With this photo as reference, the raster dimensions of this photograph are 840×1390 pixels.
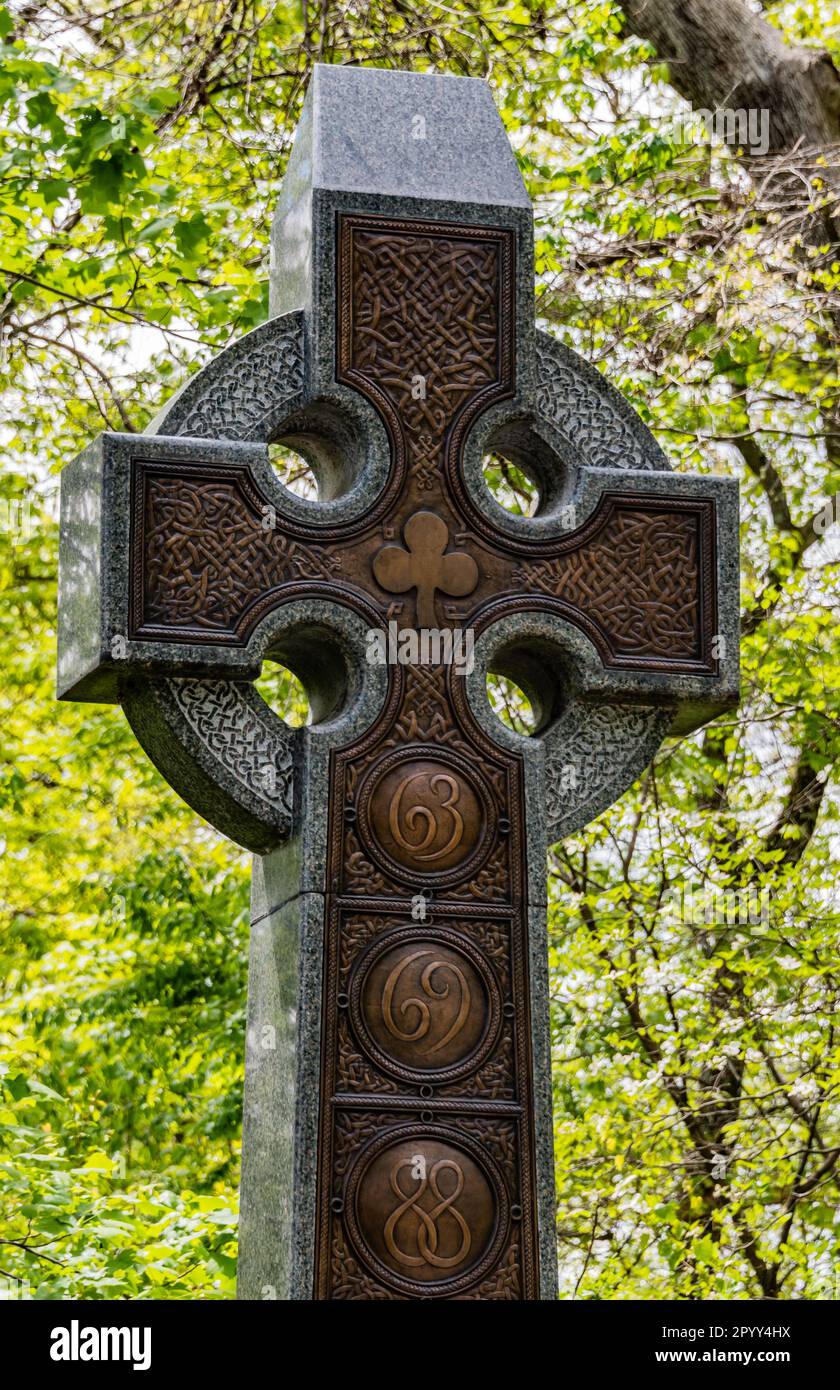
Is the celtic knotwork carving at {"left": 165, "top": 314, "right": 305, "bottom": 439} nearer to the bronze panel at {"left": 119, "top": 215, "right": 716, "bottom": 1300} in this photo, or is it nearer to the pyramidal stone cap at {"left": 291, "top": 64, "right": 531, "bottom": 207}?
the bronze panel at {"left": 119, "top": 215, "right": 716, "bottom": 1300}

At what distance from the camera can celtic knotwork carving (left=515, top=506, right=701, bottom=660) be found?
4.47 meters

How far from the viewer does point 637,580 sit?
4547mm

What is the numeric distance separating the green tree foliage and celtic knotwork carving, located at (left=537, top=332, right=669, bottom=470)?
3.44m

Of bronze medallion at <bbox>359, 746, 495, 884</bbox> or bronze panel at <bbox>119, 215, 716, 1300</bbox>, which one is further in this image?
bronze medallion at <bbox>359, 746, 495, 884</bbox>

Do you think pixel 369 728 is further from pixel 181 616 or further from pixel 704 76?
pixel 704 76

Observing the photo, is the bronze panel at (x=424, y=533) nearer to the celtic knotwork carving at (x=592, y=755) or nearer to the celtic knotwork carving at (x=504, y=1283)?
the celtic knotwork carving at (x=592, y=755)

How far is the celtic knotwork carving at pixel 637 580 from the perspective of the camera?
447cm

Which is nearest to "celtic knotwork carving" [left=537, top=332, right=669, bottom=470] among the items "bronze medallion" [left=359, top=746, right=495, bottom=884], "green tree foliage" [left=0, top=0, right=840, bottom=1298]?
"bronze medallion" [left=359, top=746, right=495, bottom=884]

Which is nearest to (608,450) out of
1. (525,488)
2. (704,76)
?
(525,488)

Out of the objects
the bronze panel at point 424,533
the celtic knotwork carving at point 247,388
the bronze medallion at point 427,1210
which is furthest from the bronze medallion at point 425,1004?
the celtic knotwork carving at point 247,388

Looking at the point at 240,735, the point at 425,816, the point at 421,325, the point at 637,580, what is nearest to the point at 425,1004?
the point at 425,816

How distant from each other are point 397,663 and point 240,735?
1.25 feet

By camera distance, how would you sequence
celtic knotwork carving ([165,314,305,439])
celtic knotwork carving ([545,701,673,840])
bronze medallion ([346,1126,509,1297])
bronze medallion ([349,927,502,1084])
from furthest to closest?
1. celtic knotwork carving ([545,701,673,840])
2. celtic knotwork carving ([165,314,305,439])
3. bronze medallion ([349,927,502,1084])
4. bronze medallion ([346,1126,509,1297])

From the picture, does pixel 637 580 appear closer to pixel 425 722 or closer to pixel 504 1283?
pixel 425 722
